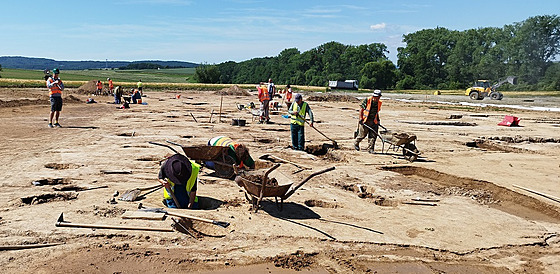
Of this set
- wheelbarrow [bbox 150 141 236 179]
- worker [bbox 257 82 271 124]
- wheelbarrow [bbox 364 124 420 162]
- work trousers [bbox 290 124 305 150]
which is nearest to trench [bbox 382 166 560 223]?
wheelbarrow [bbox 364 124 420 162]

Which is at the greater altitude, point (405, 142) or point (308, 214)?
point (405, 142)

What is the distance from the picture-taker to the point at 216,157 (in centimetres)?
895

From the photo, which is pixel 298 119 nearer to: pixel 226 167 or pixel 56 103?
pixel 226 167

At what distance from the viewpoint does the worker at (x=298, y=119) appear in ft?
40.5

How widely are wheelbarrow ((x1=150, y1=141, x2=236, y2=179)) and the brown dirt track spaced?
0.28 metres

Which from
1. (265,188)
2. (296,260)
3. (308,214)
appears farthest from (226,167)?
(296,260)

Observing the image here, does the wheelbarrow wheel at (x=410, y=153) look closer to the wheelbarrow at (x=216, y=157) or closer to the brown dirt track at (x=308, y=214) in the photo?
the brown dirt track at (x=308, y=214)

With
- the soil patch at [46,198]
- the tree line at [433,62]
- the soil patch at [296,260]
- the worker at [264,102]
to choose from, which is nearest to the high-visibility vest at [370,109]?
the worker at [264,102]

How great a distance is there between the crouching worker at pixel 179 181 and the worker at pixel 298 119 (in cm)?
583

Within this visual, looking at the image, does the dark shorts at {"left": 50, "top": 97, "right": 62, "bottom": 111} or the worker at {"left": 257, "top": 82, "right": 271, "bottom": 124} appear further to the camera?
the worker at {"left": 257, "top": 82, "right": 271, "bottom": 124}

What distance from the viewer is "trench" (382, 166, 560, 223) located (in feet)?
26.0

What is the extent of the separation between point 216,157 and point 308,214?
8.61 ft

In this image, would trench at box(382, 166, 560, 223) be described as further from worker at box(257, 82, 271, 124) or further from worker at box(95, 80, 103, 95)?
worker at box(95, 80, 103, 95)

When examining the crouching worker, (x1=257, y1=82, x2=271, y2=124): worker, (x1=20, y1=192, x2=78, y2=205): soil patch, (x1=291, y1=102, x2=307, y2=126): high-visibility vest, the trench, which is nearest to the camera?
the crouching worker
